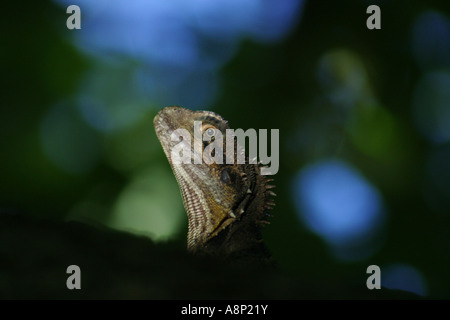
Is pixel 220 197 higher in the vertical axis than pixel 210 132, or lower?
lower

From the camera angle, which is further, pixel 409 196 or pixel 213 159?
pixel 409 196

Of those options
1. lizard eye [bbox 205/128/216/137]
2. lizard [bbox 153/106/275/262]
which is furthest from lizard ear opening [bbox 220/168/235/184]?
lizard eye [bbox 205/128/216/137]

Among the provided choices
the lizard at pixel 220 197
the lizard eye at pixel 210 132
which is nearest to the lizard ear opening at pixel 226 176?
the lizard at pixel 220 197

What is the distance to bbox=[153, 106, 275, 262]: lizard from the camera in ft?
9.96

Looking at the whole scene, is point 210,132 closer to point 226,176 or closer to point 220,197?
point 226,176

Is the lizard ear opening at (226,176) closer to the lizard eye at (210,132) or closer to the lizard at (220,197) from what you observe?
the lizard at (220,197)

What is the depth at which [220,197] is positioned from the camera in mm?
3041

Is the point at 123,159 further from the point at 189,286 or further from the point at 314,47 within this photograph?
the point at 189,286

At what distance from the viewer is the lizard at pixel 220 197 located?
304 cm

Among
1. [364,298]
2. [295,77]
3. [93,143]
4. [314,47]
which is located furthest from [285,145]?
[364,298]

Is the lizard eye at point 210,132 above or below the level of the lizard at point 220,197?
above

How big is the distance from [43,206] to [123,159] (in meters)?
1.07

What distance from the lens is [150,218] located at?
4.88 metres

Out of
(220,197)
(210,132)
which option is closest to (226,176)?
(220,197)
